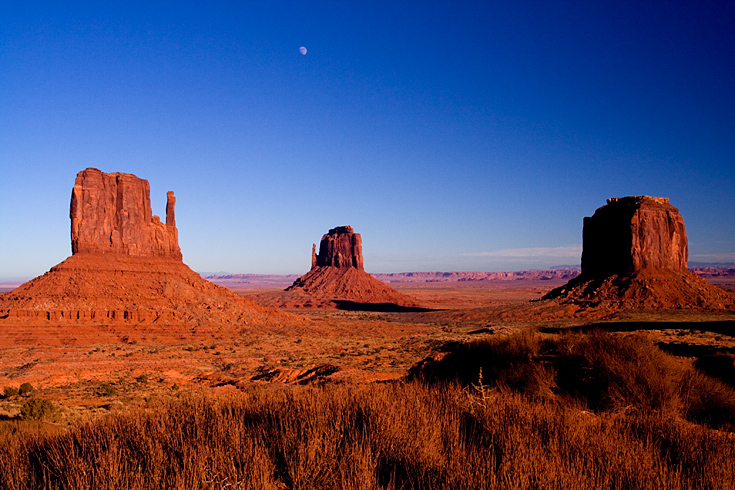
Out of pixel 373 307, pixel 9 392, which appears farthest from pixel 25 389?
pixel 373 307

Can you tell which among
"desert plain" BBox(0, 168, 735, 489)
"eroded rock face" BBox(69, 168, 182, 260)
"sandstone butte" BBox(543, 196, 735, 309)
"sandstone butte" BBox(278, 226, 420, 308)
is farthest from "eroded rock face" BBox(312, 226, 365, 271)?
"desert plain" BBox(0, 168, 735, 489)

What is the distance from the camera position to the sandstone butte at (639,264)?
51.8m

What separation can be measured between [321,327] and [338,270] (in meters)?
62.0

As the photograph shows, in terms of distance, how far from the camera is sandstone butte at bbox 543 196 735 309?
170 ft

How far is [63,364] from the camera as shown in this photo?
2361cm

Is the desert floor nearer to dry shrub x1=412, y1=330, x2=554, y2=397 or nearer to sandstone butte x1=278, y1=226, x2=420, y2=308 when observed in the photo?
dry shrub x1=412, y1=330, x2=554, y2=397

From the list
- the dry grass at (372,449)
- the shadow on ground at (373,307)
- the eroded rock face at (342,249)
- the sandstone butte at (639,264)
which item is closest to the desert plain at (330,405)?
the dry grass at (372,449)

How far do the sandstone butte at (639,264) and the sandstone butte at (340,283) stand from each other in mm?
38265

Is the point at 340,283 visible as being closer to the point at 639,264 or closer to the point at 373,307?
the point at 373,307

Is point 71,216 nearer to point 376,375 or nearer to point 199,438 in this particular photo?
point 376,375

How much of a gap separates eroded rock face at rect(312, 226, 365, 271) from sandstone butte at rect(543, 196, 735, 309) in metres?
57.4

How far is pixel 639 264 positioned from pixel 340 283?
61.9m

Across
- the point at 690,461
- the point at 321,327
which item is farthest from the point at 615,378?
the point at 321,327

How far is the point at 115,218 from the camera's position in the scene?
47031 mm
